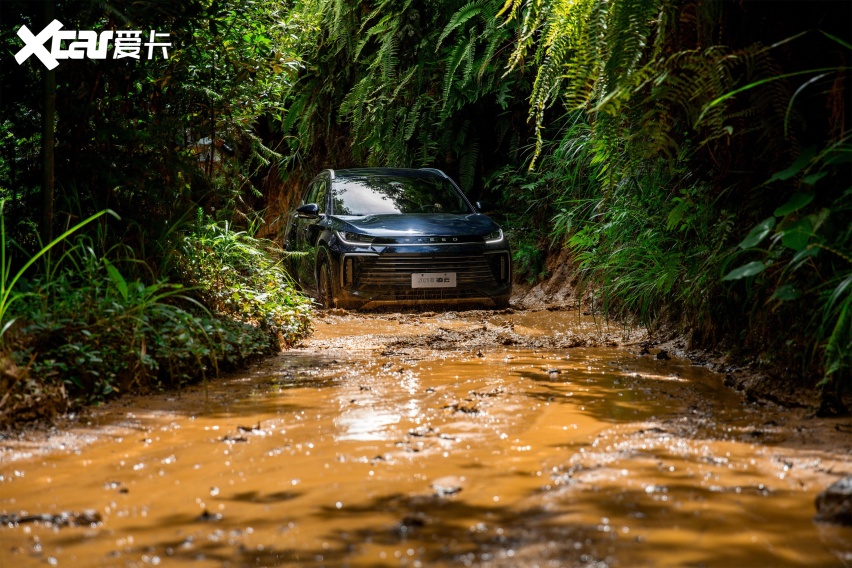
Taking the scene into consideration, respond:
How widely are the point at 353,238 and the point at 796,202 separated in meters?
5.80

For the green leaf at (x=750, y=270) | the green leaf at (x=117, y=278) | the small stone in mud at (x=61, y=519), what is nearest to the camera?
the small stone in mud at (x=61, y=519)

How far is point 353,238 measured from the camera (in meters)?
9.94

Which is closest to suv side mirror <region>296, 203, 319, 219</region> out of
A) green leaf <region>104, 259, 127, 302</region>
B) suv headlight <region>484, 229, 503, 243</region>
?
suv headlight <region>484, 229, 503, 243</region>

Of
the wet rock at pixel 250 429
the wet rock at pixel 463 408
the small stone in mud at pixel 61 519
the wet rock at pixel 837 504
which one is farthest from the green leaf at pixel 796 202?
the small stone in mud at pixel 61 519

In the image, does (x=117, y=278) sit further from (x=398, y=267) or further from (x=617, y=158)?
(x=398, y=267)

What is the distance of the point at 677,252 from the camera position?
7.37 metres

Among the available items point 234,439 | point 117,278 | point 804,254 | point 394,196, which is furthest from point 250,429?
point 394,196

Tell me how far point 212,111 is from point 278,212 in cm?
1211

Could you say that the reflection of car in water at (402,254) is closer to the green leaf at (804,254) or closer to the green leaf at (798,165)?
the green leaf at (798,165)

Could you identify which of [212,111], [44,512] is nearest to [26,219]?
[212,111]

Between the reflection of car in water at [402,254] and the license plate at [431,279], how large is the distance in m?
0.01

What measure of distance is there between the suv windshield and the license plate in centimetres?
109

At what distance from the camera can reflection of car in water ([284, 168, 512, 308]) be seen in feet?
32.3

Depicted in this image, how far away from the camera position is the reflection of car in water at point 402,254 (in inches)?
388
